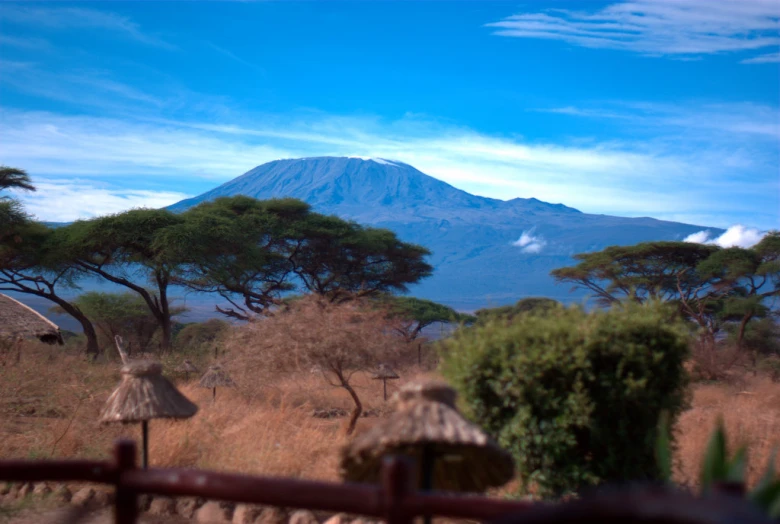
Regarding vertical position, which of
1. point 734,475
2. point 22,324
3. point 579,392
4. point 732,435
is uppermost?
point 734,475

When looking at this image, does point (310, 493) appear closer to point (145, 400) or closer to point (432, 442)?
point (432, 442)

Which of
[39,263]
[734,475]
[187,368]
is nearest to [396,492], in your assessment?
[734,475]

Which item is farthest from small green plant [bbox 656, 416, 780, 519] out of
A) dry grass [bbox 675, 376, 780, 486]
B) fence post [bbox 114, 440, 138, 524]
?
dry grass [bbox 675, 376, 780, 486]

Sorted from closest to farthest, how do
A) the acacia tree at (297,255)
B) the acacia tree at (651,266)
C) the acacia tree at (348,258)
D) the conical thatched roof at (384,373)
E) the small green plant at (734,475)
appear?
the small green plant at (734,475)
the conical thatched roof at (384,373)
the acacia tree at (297,255)
the acacia tree at (651,266)
the acacia tree at (348,258)

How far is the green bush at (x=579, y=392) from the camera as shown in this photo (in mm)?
6043

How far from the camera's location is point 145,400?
7.18 meters

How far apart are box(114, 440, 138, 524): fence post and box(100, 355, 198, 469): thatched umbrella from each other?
438 cm

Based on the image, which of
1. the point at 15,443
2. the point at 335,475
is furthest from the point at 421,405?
the point at 15,443

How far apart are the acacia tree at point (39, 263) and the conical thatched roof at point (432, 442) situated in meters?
21.8

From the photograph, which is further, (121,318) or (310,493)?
(121,318)

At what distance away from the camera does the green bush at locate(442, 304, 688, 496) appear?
19.8 ft

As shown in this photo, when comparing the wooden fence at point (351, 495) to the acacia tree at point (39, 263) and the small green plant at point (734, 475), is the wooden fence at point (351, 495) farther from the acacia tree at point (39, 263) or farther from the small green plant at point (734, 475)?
the acacia tree at point (39, 263)

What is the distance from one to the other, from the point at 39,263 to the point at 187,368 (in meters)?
10.7

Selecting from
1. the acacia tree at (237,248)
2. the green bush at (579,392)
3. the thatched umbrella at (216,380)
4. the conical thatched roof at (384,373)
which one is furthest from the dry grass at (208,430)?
the acacia tree at (237,248)
